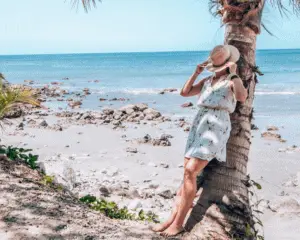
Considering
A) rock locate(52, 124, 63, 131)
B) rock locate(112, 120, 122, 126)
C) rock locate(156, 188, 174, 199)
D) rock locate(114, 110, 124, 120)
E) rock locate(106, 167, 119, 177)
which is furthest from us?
rock locate(114, 110, 124, 120)

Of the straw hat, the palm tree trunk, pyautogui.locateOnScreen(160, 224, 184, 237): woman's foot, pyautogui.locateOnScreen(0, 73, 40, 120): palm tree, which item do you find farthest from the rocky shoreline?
the straw hat

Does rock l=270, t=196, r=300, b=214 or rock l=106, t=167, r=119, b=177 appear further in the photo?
rock l=106, t=167, r=119, b=177

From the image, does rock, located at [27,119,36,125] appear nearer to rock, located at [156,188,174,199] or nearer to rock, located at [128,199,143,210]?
rock, located at [156,188,174,199]

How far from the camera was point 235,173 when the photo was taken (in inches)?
173

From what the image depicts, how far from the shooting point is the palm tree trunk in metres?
4.34

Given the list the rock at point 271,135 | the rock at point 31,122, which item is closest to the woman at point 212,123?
the rock at point 271,135

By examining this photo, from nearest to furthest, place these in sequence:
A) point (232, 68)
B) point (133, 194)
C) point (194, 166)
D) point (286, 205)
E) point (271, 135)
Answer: point (194, 166)
point (232, 68)
point (286, 205)
point (133, 194)
point (271, 135)

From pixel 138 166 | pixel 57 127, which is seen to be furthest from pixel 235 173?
pixel 57 127

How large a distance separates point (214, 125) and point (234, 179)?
644 mm

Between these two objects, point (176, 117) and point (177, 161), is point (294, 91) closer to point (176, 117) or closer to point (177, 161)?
point (176, 117)

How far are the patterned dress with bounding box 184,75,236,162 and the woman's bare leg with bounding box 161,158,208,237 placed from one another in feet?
0.29

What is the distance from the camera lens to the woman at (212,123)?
4145mm

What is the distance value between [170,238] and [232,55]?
2.00 metres

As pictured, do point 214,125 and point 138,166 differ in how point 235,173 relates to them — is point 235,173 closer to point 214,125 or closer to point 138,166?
point 214,125
